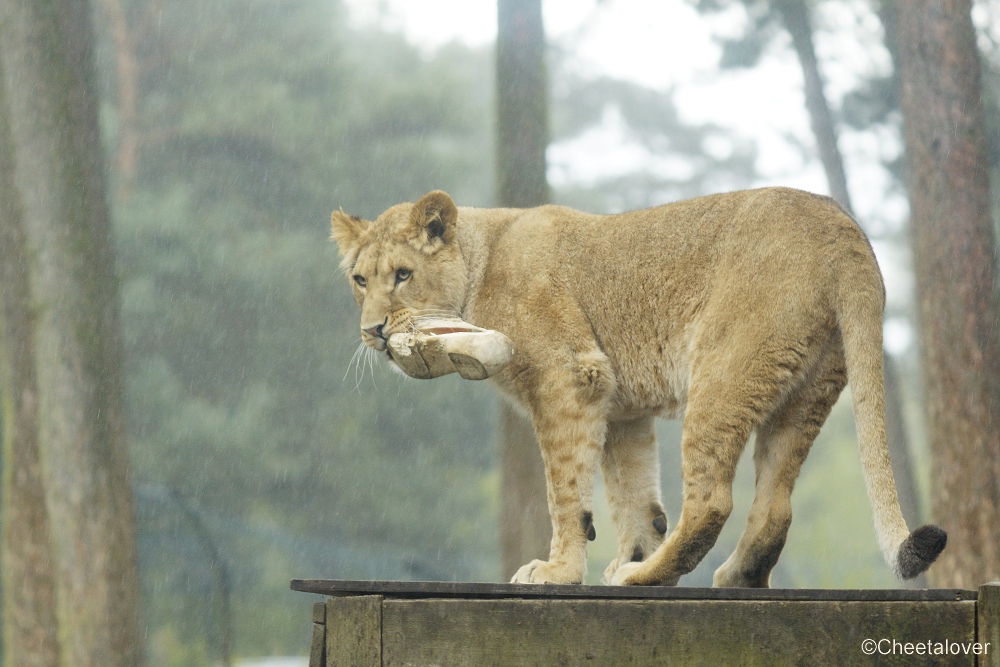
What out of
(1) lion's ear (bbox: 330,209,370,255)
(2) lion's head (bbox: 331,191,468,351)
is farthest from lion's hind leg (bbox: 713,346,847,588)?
(1) lion's ear (bbox: 330,209,370,255)

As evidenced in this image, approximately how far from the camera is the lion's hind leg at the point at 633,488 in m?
5.16

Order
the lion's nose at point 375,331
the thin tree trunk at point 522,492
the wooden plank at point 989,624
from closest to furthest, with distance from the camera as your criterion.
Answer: the wooden plank at point 989,624 < the lion's nose at point 375,331 < the thin tree trunk at point 522,492

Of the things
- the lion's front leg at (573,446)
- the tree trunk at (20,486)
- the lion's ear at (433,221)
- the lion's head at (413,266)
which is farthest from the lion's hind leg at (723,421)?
the tree trunk at (20,486)

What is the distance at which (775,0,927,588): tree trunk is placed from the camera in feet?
44.9

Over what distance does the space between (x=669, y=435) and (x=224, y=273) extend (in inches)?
403

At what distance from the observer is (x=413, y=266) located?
5023 mm

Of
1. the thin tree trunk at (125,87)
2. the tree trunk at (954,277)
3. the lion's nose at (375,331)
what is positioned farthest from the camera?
the thin tree trunk at (125,87)

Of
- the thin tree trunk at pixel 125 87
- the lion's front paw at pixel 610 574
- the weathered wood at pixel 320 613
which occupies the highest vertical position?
the thin tree trunk at pixel 125 87

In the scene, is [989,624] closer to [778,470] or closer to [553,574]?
[778,470]

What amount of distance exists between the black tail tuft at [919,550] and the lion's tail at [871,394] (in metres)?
0.11

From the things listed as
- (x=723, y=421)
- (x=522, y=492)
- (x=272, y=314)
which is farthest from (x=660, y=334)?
(x=272, y=314)

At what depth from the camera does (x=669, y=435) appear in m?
23.3

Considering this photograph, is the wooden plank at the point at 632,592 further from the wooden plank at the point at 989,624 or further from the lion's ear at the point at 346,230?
the lion's ear at the point at 346,230

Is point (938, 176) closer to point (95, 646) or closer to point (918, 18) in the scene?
point (918, 18)
